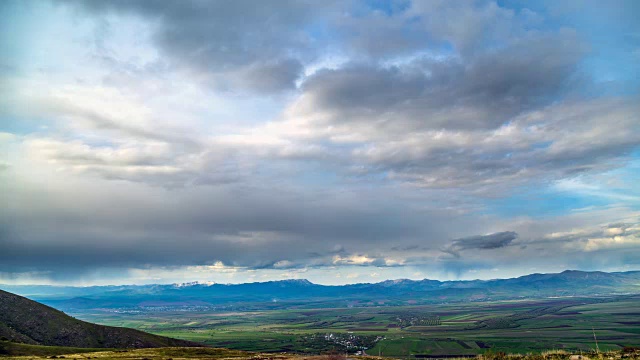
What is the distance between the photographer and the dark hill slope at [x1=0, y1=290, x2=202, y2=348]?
174125mm

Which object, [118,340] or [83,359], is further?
[118,340]

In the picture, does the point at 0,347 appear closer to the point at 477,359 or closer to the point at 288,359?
the point at 288,359

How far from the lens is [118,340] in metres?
191

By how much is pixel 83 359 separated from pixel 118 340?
425 feet

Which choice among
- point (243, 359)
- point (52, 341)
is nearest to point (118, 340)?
point (52, 341)

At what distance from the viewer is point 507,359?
48.0 meters

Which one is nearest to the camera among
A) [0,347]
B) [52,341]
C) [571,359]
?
[571,359]

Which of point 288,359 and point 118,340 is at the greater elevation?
point 288,359

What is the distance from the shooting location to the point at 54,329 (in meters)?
182

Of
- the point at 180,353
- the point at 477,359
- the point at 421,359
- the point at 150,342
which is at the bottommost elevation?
the point at 421,359

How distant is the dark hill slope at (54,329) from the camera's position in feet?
571

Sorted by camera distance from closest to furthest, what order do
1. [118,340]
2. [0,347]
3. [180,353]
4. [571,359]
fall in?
[571,359]
[180,353]
[0,347]
[118,340]

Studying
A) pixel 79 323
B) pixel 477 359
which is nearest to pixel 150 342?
pixel 79 323

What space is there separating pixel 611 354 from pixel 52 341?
668 feet
